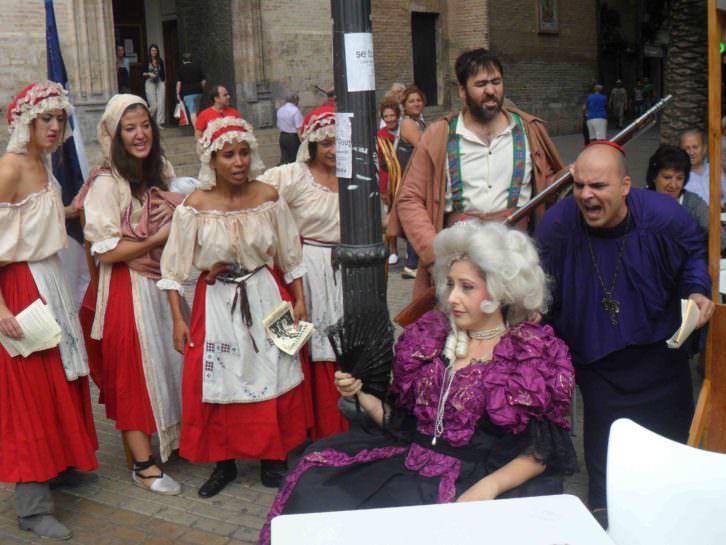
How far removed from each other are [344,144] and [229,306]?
1050mm

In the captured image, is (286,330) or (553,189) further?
(286,330)

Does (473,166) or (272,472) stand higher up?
(473,166)

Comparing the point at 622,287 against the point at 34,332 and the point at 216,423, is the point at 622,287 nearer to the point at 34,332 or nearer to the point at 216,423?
the point at 216,423

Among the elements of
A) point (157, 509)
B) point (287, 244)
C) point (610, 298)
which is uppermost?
point (287, 244)

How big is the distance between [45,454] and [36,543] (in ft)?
1.27

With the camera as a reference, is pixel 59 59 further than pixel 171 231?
Yes

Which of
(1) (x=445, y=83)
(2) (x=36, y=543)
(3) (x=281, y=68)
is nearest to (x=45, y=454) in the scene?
(2) (x=36, y=543)

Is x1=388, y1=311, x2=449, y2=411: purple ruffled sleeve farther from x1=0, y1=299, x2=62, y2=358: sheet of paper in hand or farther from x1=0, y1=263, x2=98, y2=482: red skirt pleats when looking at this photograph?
x1=0, y1=263, x2=98, y2=482: red skirt pleats

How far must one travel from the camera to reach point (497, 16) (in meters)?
24.8

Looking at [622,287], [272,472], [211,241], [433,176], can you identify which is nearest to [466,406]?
[622,287]

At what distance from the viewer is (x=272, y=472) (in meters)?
4.46

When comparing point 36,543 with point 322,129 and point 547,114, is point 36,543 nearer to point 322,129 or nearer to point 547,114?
point 322,129

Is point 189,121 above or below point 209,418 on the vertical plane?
above

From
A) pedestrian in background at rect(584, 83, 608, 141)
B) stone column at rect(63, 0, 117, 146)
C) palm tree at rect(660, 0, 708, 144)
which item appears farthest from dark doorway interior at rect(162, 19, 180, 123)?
palm tree at rect(660, 0, 708, 144)
